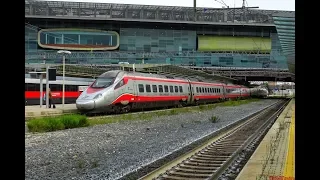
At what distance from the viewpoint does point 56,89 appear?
1355 inches

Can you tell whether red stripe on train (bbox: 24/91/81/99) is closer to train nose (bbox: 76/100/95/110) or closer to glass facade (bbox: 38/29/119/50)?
train nose (bbox: 76/100/95/110)

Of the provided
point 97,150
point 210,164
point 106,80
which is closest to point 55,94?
point 106,80

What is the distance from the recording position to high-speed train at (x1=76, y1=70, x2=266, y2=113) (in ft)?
71.5

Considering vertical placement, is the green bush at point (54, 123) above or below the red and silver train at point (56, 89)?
below

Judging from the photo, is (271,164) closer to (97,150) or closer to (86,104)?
(97,150)

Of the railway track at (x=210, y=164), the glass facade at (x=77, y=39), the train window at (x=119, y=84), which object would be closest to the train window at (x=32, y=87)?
the train window at (x=119, y=84)

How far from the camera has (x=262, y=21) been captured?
82250 mm

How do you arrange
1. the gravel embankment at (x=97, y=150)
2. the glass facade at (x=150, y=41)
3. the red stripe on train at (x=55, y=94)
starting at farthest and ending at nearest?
the glass facade at (x=150, y=41) → the red stripe on train at (x=55, y=94) → the gravel embankment at (x=97, y=150)

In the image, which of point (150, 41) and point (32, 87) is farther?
point (150, 41)

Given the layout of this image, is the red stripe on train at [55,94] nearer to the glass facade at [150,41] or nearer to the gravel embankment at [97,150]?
the gravel embankment at [97,150]

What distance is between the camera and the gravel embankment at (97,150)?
813 cm

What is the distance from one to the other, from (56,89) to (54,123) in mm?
18544

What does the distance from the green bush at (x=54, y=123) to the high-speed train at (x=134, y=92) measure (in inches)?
150
